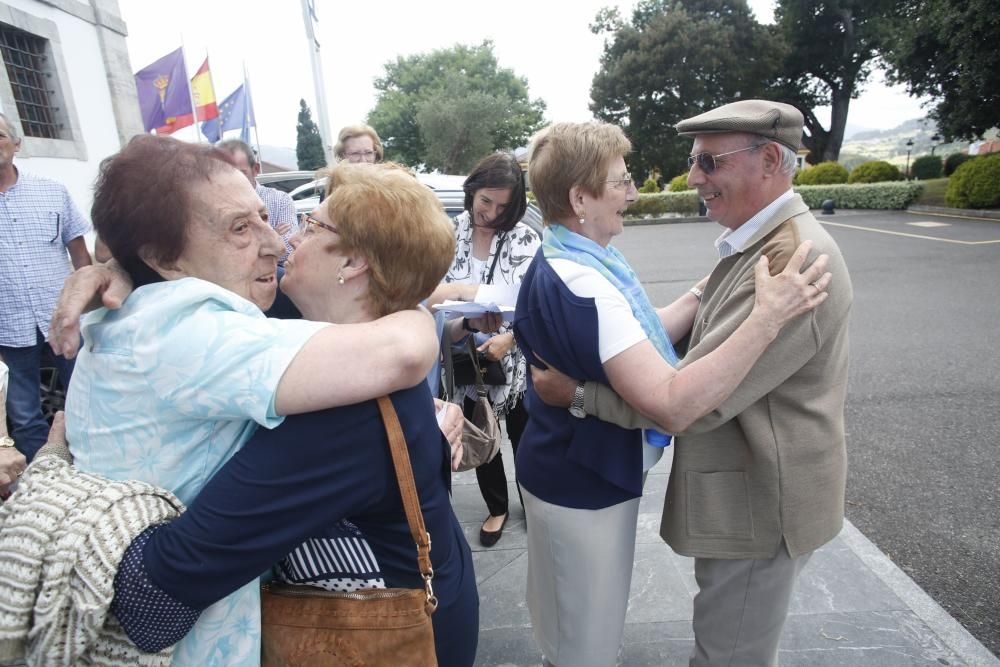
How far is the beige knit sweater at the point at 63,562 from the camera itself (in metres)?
0.90

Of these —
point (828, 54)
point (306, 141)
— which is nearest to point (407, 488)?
point (828, 54)

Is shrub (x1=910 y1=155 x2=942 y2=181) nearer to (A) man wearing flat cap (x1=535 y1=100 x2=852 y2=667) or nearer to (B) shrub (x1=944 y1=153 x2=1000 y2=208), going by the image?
(B) shrub (x1=944 y1=153 x2=1000 y2=208)

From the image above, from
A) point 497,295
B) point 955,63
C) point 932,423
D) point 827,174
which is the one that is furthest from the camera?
point 827,174

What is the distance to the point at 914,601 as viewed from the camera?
2578 millimetres

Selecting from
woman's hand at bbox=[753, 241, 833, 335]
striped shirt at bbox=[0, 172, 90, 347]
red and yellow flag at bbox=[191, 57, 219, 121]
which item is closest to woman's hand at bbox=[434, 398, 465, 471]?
woman's hand at bbox=[753, 241, 833, 335]

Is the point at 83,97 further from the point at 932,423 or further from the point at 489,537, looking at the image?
the point at 932,423

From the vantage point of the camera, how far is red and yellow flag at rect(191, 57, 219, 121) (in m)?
16.0

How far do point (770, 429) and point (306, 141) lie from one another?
60286 mm

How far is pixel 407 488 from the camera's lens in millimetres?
1074

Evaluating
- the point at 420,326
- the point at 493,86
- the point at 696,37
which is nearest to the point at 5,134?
the point at 420,326

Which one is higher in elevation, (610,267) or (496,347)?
(610,267)

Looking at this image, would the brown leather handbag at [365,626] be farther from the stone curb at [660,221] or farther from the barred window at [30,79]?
the stone curb at [660,221]

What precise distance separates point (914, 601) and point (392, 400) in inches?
108

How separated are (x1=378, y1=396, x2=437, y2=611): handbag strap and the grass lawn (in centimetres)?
2376
